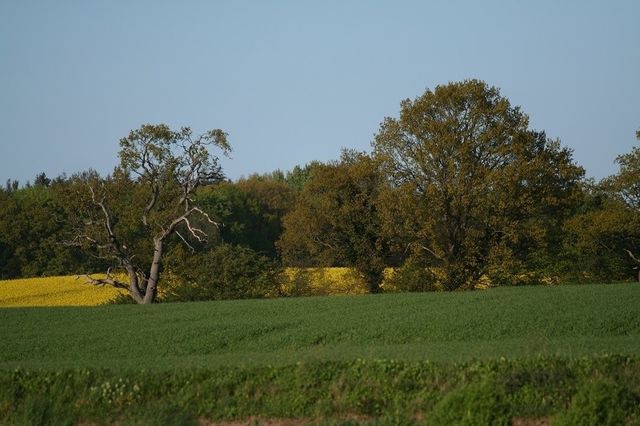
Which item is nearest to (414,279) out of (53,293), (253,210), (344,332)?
(53,293)

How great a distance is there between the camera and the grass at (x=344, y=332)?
16.8 meters

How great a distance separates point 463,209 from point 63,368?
1483 inches

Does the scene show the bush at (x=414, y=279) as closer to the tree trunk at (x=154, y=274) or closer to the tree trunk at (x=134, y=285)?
the tree trunk at (x=154, y=274)

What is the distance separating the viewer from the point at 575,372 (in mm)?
13828

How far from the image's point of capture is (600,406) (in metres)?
12.7

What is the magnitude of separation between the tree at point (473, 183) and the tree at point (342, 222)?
4.94 metres

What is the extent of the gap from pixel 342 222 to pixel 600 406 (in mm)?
45697

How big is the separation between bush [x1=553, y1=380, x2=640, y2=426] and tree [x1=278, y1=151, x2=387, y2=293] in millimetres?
42748

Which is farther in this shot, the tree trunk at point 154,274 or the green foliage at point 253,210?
the green foliage at point 253,210

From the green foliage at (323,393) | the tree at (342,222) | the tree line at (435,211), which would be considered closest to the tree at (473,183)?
the tree line at (435,211)

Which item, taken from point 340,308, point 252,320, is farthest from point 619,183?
point 252,320

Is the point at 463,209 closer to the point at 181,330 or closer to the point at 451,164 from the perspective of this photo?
the point at 451,164

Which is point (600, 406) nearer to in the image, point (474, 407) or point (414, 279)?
point (474, 407)

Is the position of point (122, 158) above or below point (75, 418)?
above
